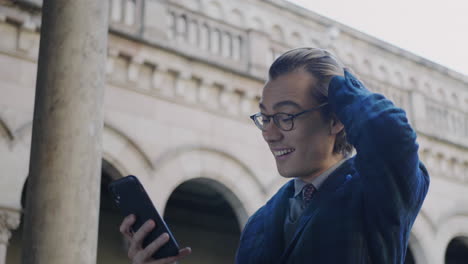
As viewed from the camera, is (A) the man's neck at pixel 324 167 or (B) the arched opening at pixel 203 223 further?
(B) the arched opening at pixel 203 223

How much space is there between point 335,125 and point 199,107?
22.5 ft

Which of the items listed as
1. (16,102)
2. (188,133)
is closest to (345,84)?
(16,102)

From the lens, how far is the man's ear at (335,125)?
5.59 ft

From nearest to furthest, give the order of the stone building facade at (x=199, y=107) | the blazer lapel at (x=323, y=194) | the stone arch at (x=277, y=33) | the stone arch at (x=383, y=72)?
the blazer lapel at (x=323, y=194), the stone building facade at (x=199, y=107), the stone arch at (x=277, y=33), the stone arch at (x=383, y=72)

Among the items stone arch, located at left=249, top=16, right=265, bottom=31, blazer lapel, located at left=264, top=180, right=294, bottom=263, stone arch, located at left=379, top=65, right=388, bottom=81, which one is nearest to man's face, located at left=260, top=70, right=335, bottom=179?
blazer lapel, located at left=264, top=180, right=294, bottom=263

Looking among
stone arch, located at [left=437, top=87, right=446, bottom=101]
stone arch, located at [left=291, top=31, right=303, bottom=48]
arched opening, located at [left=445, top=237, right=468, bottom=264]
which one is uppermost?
stone arch, located at [left=291, top=31, right=303, bottom=48]

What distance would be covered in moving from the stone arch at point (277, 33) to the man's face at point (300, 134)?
8.26 meters

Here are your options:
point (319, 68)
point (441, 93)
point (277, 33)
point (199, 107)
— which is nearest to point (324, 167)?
point (319, 68)

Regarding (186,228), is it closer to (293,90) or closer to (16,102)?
(16,102)

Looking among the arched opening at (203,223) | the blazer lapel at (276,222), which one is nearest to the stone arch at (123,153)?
Result: the arched opening at (203,223)

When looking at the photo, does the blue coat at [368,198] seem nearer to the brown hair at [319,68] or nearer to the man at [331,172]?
the man at [331,172]

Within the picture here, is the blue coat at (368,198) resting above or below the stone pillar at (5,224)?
below

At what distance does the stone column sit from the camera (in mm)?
2949

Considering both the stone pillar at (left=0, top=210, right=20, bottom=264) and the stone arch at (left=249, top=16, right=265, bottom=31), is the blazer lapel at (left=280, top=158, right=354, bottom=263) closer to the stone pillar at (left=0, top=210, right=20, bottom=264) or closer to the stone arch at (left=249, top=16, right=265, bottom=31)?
the stone pillar at (left=0, top=210, right=20, bottom=264)
